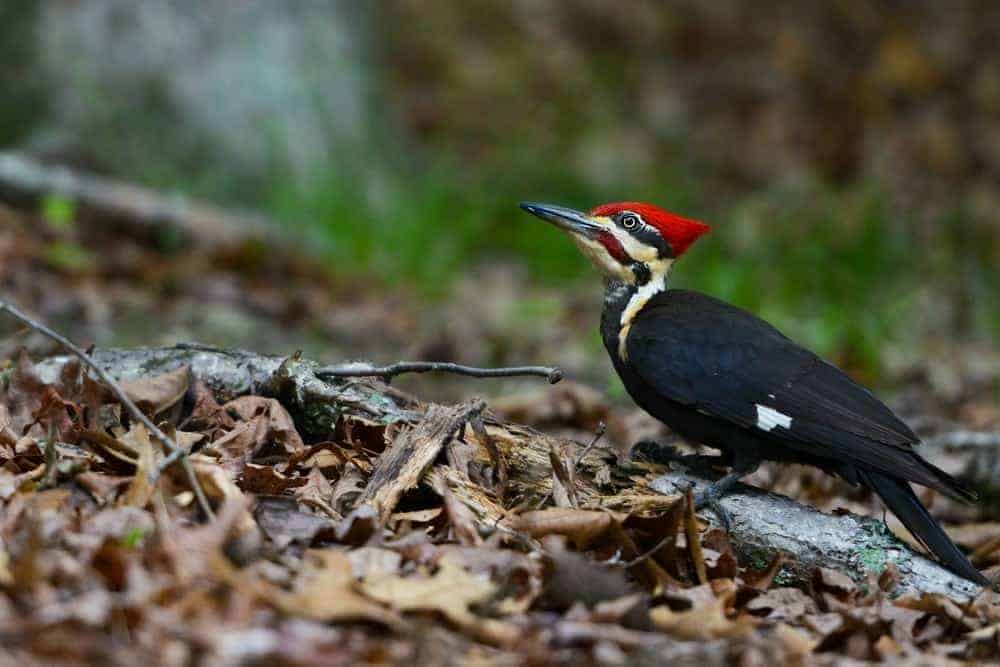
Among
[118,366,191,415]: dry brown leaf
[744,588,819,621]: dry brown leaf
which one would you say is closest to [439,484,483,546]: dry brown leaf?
[744,588,819,621]: dry brown leaf

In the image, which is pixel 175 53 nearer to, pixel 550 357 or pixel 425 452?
pixel 550 357

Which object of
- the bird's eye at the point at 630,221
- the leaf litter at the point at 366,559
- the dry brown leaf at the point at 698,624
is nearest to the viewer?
the leaf litter at the point at 366,559

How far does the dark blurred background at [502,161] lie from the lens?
20.5ft

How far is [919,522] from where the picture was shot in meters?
3.24

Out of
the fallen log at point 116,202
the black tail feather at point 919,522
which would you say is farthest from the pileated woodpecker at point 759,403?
the fallen log at point 116,202

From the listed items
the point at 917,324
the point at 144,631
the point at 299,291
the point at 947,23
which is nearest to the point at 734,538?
the point at 144,631

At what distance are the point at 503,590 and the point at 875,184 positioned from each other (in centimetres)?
723

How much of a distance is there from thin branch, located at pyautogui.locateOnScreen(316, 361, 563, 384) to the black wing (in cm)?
45

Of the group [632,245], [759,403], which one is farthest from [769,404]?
[632,245]

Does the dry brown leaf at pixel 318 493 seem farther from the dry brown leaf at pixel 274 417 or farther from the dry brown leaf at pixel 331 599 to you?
the dry brown leaf at pixel 331 599

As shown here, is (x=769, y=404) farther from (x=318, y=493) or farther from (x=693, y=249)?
(x=693, y=249)

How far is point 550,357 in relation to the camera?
6340mm

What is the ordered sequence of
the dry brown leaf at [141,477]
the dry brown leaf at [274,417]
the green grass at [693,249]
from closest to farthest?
the dry brown leaf at [141,477]
the dry brown leaf at [274,417]
the green grass at [693,249]

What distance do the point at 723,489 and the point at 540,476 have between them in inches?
20.2
